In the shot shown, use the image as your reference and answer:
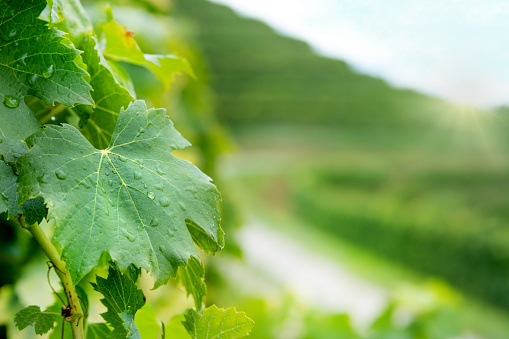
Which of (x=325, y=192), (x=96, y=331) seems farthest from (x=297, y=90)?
(x=96, y=331)

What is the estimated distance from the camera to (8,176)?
0.27 m

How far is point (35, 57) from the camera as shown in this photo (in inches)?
11.7

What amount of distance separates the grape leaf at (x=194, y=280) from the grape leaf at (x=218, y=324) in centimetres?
2

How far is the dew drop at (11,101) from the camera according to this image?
11.2 inches

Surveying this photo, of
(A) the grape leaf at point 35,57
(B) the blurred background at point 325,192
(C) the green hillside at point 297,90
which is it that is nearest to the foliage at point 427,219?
(B) the blurred background at point 325,192

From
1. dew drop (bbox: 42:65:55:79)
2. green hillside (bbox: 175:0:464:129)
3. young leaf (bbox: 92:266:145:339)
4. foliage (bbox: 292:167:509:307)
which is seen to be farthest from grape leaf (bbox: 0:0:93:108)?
green hillside (bbox: 175:0:464:129)

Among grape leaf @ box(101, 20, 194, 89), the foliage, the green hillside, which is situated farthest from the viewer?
the green hillside

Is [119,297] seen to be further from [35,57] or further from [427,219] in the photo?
[427,219]

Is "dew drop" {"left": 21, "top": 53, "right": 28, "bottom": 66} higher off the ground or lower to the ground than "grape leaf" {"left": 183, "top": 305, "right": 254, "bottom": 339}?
higher

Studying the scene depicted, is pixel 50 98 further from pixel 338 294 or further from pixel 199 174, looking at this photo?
pixel 338 294

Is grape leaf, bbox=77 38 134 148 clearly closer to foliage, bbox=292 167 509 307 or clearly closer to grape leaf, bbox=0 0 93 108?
grape leaf, bbox=0 0 93 108

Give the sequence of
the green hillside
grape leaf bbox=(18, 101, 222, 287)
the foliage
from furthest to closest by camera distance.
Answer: the green hillside
the foliage
grape leaf bbox=(18, 101, 222, 287)

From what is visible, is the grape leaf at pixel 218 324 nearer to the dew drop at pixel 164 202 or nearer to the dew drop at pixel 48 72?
the dew drop at pixel 164 202

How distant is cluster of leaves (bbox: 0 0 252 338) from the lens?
0.88ft
